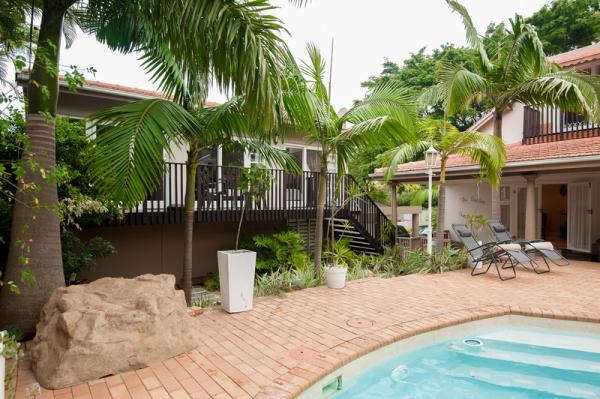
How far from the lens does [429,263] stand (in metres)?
9.08

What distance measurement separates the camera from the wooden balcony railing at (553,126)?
11070 millimetres

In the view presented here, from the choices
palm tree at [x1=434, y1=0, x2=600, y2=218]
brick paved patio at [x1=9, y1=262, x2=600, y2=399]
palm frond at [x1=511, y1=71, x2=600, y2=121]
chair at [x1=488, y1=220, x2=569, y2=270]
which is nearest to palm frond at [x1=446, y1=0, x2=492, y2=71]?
palm tree at [x1=434, y1=0, x2=600, y2=218]

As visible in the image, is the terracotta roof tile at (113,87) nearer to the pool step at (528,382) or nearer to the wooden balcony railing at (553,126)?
the pool step at (528,382)

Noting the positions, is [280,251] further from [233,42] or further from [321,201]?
[233,42]

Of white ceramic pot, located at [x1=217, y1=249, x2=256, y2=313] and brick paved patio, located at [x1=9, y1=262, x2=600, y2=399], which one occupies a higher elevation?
white ceramic pot, located at [x1=217, y1=249, x2=256, y2=313]

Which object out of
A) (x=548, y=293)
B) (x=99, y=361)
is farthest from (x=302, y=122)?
(x=548, y=293)

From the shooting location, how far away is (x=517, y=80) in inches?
378

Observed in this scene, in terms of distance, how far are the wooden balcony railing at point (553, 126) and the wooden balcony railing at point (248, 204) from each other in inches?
238

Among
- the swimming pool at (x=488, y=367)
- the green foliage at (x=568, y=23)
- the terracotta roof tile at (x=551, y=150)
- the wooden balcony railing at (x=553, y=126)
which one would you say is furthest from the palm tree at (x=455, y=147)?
the green foliage at (x=568, y=23)

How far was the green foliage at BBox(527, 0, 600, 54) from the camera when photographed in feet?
68.8

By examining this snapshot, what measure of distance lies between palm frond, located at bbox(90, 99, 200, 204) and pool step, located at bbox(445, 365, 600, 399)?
4.44 meters

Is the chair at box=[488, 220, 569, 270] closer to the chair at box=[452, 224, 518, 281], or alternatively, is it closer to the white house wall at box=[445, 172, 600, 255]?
the chair at box=[452, 224, 518, 281]

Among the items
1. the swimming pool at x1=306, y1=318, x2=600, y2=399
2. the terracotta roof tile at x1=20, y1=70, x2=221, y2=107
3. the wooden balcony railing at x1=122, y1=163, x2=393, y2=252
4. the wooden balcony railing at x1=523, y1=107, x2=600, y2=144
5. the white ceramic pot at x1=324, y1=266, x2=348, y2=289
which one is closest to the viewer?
the swimming pool at x1=306, y1=318, x2=600, y2=399

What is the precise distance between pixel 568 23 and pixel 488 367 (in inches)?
986
